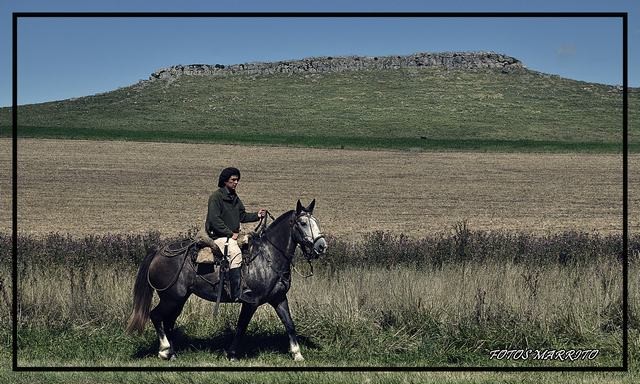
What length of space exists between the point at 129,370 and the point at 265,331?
6.24 ft

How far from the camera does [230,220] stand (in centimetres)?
786

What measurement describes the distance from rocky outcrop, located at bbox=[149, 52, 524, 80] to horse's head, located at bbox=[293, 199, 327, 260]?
120m

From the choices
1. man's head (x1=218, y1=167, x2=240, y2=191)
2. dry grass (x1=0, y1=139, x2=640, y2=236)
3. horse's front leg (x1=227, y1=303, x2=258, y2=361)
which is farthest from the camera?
dry grass (x1=0, y1=139, x2=640, y2=236)

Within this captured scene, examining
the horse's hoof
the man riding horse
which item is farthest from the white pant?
the horse's hoof

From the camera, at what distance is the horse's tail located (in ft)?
27.4

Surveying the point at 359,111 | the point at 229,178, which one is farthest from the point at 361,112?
the point at 229,178

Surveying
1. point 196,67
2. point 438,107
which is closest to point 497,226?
point 438,107

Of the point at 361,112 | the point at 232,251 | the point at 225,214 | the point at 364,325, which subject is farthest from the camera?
the point at 361,112

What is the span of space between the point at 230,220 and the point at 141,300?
144cm

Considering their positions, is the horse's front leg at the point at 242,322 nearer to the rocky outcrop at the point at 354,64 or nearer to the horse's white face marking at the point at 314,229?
the horse's white face marking at the point at 314,229

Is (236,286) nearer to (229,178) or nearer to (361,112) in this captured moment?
(229,178)

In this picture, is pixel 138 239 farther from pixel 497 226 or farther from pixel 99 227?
pixel 497 226

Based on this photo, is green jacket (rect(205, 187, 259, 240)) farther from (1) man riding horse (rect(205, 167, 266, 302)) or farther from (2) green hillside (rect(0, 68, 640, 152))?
(2) green hillside (rect(0, 68, 640, 152))

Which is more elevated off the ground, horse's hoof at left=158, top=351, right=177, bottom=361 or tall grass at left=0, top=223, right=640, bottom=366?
tall grass at left=0, top=223, right=640, bottom=366
